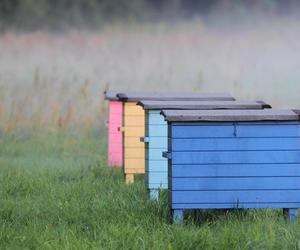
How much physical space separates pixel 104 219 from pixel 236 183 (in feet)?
3.87

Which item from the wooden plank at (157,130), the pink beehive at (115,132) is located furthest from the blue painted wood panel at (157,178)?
the pink beehive at (115,132)

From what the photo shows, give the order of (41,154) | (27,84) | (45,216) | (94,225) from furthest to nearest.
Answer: (27,84), (41,154), (45,216), (94,225)

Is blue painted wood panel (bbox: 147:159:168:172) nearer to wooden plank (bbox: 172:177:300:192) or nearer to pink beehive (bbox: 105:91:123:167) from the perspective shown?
wooden plank (bbox: 172:177:300:192)

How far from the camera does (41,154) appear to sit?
1500cm

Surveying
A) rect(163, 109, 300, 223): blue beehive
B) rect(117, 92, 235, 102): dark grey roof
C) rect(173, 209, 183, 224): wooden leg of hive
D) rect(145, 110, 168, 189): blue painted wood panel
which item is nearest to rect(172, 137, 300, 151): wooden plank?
rect(163, 109, 300, 223): blue beehive

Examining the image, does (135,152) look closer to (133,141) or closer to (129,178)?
(133,141)

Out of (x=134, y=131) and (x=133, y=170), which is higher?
(x=134, y=131)

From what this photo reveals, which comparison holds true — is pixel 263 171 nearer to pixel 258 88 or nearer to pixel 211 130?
pixel 211 130

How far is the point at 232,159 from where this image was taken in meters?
8.19

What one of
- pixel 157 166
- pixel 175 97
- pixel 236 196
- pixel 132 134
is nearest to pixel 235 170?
pixel 236 196

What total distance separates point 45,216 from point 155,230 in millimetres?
1410

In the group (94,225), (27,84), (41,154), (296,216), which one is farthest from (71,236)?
(27,84)

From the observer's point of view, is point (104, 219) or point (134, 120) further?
point (134, 120)

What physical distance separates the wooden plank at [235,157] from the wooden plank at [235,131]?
0.45 feet
